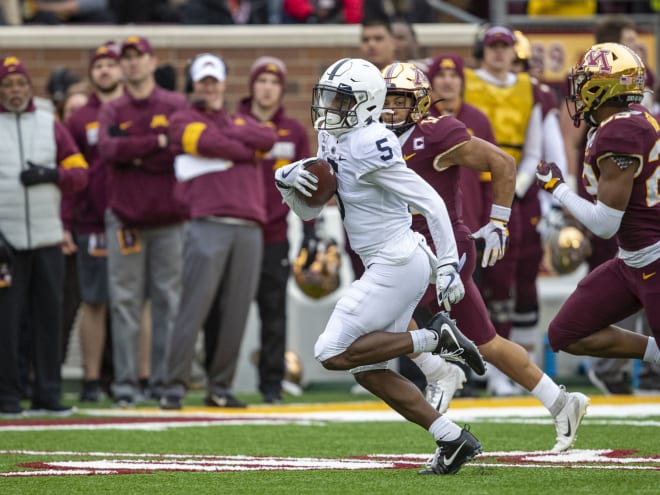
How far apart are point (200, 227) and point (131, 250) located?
0.70 metres

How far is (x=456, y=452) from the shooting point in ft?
18.7

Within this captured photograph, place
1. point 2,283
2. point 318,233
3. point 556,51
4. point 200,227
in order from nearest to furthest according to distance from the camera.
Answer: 1. point 2,283
2. point 200,227
3. point 318,233
4. point 556,51

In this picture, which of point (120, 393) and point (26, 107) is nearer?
point (26, 107)

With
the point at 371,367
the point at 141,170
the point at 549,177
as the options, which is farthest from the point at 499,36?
the point at 371,367

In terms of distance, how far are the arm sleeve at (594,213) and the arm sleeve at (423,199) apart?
65 centimetres

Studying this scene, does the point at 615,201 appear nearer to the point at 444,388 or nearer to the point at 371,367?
the point at 371,367

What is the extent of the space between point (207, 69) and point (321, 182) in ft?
12.8

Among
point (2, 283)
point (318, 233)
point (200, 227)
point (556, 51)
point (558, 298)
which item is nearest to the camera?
point (2, 283)

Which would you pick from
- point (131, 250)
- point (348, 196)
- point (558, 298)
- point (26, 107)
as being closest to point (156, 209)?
point (131, 250)

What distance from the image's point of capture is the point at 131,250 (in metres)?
9.78

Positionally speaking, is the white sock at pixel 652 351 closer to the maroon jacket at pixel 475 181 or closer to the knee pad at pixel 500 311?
the maroon jacket at pixel 475 181

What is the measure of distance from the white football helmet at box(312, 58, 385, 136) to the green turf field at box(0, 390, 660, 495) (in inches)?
54.5

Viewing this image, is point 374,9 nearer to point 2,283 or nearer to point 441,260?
point 2,283

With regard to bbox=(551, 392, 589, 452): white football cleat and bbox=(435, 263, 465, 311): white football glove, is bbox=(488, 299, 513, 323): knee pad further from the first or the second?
bbox=(435, 263, 465, 311): white football glove
